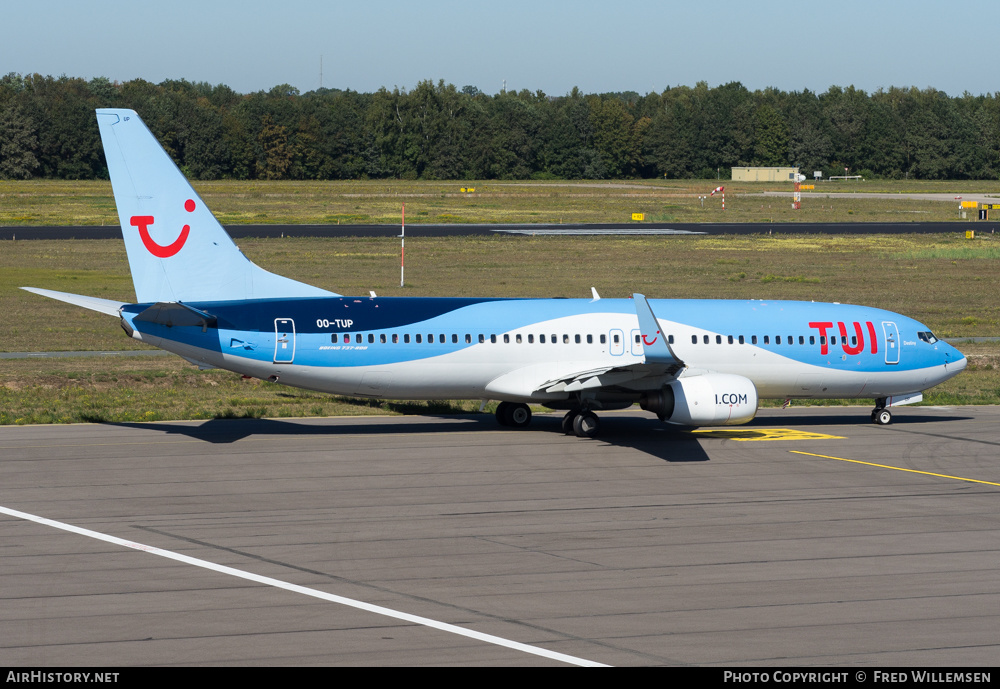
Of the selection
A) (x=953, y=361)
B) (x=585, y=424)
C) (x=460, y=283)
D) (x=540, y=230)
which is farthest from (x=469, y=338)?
(x=540, y=230)

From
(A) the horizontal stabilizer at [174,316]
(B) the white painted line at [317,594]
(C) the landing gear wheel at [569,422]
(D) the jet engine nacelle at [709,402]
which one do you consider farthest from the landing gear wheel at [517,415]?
(B) the white painted line at [317,594]

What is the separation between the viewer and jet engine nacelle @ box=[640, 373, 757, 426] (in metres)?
30.3

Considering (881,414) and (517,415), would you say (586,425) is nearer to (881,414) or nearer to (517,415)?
(517,415)

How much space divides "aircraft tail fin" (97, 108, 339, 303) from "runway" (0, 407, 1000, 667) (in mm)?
4192

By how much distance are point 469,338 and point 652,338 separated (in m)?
5.24

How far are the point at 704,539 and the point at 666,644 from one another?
617 cm

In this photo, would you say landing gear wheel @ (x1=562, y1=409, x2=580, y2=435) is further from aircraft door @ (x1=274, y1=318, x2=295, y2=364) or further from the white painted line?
the white painted line

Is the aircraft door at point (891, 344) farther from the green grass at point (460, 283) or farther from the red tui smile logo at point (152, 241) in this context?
the red tui smile logo at point (152, 241)

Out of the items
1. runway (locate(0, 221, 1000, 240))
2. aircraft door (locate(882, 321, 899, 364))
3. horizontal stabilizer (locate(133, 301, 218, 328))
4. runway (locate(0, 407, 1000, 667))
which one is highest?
runway (locate(0, 221, 1000, 240))

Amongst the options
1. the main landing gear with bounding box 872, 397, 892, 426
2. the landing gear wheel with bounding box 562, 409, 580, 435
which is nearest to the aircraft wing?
the landing gear wheel with bounding box 562, 409, 580, 435

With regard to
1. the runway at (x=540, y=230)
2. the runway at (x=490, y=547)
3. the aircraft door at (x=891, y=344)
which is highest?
the runway at (x=540, y=230)

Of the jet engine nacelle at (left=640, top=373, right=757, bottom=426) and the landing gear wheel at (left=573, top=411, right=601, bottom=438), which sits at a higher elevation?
the jet engine nacelle at (left=640, top=373, right=757, bottom=426)

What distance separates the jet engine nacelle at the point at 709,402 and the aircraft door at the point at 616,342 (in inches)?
125

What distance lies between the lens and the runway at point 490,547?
15836 mm
